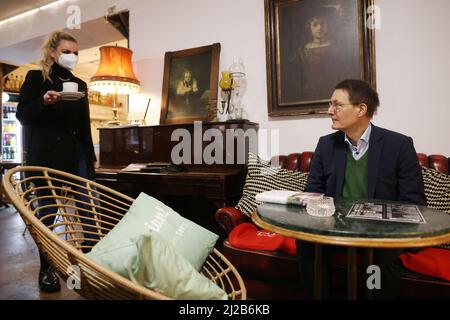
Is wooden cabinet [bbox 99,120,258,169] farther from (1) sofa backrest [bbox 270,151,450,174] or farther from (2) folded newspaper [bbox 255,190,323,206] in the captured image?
(2) folded newspaper [bbox 255,190,323,206]

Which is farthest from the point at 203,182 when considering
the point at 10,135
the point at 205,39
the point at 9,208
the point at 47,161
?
the point at 10,135

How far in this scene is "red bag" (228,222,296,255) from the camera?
1.83 metres

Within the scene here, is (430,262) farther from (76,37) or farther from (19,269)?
(76,37)

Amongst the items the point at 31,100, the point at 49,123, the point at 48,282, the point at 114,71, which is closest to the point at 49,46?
the point at 31,100

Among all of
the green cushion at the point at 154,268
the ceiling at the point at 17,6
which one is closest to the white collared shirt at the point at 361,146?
the green cushion at the point at 154,268

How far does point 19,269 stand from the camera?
257 centimetres

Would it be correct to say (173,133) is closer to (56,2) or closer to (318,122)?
(318,122)

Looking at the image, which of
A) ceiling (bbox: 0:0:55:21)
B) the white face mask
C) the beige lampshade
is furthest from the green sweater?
ceiling (bbox: 0:0:55:21)

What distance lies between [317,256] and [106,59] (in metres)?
2.83

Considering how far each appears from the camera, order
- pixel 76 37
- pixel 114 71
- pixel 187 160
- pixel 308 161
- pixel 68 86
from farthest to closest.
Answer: pixel 76 37 < pixel 114 71 < pixel 187 160 < pixel 308 161 < pixel 68 86

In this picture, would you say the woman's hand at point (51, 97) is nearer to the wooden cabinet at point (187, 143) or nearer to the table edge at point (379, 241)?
the wooden cabinet at point (187, 143)

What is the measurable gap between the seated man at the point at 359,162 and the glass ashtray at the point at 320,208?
39 cm

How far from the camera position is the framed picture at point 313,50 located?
2477 mm

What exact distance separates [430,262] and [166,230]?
125 cm
